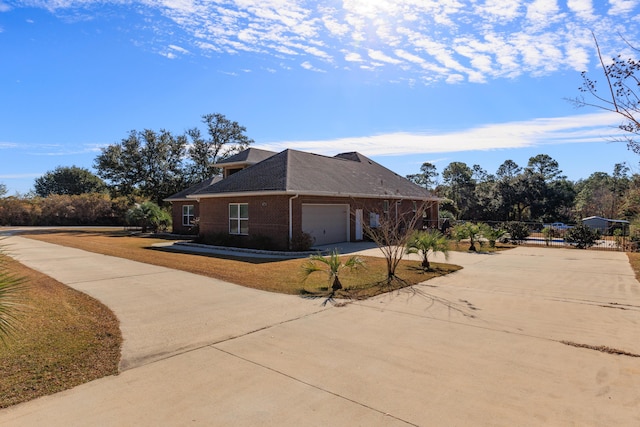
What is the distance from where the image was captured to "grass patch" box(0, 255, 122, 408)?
4208 mm

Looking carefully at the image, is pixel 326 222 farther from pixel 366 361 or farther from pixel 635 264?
pixel 366 361

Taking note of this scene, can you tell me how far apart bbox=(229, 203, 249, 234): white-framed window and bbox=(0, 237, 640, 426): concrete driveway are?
10.1 m

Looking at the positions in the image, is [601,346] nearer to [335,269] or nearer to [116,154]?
[335,269]

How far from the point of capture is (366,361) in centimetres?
503

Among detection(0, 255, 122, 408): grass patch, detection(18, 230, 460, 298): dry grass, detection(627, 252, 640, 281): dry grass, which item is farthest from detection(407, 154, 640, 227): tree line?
detection(0, 255, 122, 408): grass patch

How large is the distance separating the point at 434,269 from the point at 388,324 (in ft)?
21.9

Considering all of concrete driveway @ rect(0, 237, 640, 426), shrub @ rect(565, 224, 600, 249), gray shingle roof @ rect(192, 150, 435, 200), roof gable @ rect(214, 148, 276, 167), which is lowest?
concrete driveway @ rect(0, 237, 640, 426)

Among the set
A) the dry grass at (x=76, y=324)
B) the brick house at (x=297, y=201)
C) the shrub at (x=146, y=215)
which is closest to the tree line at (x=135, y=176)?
the shrub at (x=146, y=215)

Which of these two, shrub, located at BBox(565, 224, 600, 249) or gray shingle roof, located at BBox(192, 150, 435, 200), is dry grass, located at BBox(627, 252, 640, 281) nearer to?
shrub, located at BBox(565, 224, 600, 249)

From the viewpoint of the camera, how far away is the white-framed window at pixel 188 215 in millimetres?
29441

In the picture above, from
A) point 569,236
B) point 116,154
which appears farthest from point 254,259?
point 116,154

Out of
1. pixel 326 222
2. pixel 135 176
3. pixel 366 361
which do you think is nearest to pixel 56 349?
pixel 366 361

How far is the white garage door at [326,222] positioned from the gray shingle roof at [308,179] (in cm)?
128

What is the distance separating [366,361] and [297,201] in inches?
515
